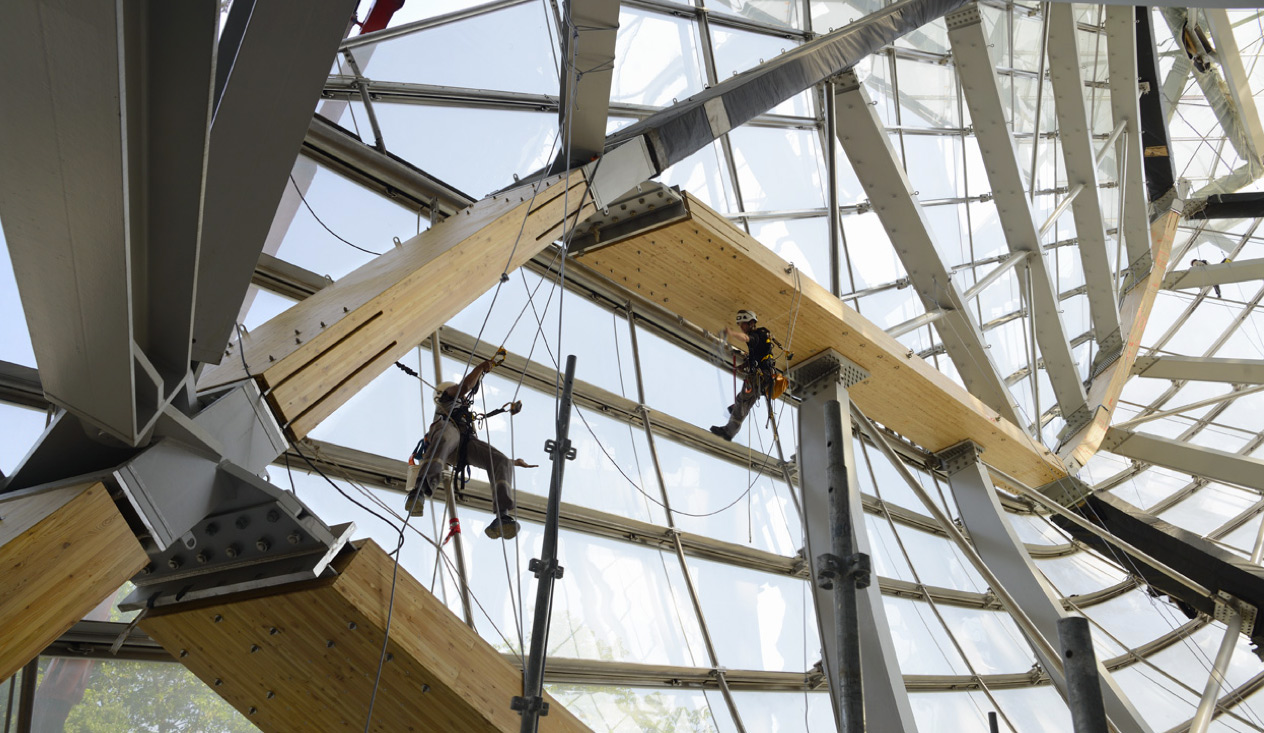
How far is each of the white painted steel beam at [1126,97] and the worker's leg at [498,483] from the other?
16.4 m

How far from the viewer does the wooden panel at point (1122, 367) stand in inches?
621

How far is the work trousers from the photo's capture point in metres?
7.16

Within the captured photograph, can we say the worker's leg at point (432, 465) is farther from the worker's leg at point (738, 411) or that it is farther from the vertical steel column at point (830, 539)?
the worker's leg at point (738, 411)

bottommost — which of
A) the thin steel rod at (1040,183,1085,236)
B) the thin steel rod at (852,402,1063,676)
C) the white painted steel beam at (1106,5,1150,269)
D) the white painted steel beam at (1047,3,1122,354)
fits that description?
the thin steel rod at (852,402,1063,676)

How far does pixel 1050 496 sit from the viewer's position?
1474 cm

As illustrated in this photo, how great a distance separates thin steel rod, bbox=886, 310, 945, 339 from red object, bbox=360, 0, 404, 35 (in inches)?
288

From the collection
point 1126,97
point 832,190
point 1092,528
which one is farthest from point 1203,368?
point 832,190

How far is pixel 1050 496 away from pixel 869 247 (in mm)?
5557

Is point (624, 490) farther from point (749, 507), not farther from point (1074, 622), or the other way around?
point (1074, 622)

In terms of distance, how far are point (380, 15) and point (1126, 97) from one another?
15.7 m

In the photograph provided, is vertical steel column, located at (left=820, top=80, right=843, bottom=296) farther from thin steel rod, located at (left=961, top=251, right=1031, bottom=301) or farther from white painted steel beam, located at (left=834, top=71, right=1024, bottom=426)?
thin steel rod, located at (left=961, top=251, right=1031, bottom=301)

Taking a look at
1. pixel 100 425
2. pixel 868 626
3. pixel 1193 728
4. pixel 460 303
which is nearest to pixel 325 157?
pixel 460 303

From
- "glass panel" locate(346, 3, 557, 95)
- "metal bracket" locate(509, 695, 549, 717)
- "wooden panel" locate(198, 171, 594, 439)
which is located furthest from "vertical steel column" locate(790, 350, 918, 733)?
"glass panel" locate(346, 3, 557, 95)

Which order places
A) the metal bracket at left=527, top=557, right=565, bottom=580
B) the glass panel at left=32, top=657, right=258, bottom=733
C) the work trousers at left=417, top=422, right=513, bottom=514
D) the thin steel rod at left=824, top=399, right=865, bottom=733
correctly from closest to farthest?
the thin steel rod at left=824, top=399, right=865, bottom=733, the metal bracket at left=527, top=557, right=565, bottom=580, the glass panel at left=32, top=657, right=258, bottom=733, the work trousers at left=417, top=422, right=513, bottom=514
